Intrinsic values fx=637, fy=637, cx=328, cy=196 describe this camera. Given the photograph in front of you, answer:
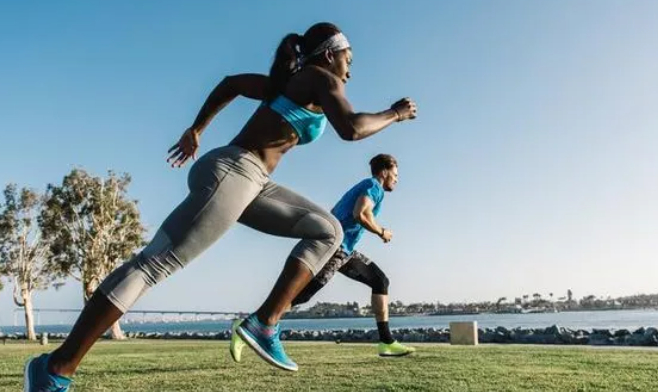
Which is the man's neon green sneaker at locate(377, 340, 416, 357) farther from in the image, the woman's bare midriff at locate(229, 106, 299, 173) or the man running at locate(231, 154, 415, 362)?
the woman's bare midriff at locate(229, 106, 299, 173)

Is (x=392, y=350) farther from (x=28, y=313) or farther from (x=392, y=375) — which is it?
(x=28, y=313)

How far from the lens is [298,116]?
3.20 meters

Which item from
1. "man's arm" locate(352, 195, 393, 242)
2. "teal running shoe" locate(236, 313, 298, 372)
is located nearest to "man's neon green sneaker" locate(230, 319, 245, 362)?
"teal running shoe" locate(236, 313, 298, 372)

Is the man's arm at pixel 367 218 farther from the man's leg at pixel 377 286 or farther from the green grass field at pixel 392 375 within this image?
the green grass field at pixel 392 375

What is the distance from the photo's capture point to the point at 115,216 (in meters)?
33.7

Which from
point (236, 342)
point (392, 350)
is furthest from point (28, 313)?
point (236, 342)

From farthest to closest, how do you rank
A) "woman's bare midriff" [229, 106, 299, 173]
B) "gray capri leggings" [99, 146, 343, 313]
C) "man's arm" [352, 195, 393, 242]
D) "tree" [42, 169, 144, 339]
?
"tree" [42, 169, 144, 339] → "man's arm" [352, 195, 393, 242] → "woman's bare midriff" [229, 106, 299, 173] → "gray capri leggings" [99, 146, 343, 313]

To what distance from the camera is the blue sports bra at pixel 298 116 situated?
3.20 meters

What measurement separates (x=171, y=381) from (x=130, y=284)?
3235 mm

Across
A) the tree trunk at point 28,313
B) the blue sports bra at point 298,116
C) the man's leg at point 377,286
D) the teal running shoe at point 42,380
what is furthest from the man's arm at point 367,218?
the tree trunk at point 28,313

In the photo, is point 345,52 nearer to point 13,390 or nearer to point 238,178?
point 238,178

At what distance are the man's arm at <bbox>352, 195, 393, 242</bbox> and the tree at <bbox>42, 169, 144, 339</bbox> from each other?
28720 mm

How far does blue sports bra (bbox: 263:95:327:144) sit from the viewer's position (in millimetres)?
3195

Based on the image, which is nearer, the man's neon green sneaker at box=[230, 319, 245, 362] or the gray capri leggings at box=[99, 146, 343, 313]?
the gray capri leggings at box=[99, 146, 343, 313]
